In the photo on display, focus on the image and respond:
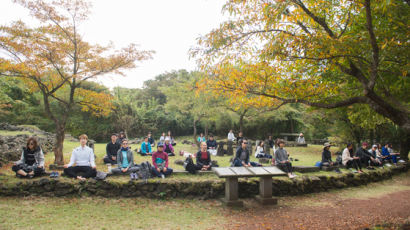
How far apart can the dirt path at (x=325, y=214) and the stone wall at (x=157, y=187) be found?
18.0 inches

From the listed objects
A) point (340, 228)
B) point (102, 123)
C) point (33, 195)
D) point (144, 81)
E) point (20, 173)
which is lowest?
point (340, 228)

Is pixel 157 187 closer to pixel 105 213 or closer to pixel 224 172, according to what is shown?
pixel 105 213

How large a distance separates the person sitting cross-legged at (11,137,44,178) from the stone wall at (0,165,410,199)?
13.9 inches

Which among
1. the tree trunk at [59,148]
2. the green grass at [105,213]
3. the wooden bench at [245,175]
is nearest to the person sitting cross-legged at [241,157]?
the wooden bench at [245,175]

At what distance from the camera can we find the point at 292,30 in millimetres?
5430

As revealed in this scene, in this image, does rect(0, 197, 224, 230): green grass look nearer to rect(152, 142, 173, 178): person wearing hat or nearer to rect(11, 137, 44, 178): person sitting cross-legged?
rect(11, 137, 44, 178): person sitting cross-legged

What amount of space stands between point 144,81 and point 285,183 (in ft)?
134

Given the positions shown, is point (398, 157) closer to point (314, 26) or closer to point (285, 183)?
point (285, 183)

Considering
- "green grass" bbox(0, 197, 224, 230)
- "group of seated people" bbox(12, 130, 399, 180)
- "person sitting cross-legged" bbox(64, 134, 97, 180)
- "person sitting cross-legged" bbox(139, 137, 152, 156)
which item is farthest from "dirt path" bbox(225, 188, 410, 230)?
"person sitting cross-legged" bbox(139, 137, 152, 156)

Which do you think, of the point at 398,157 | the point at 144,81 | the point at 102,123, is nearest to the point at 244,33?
the point at 398,157

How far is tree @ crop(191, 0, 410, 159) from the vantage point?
187 inches

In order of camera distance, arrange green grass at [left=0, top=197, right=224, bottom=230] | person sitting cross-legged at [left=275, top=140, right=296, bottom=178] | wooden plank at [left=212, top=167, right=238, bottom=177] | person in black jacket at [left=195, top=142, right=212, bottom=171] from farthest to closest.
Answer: person sitting cross-legged at [left=275, top=140, right=296, bottom=178], person in black jacket at [left=195, top=142, right=212, bottom=171], wooden plank at [left=212, top=167, right=238, bottom=177], green grass at [left=0, top=197, right=224, bottom=230]

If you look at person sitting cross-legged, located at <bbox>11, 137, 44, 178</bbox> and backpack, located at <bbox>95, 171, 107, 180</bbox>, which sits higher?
person sitting cross-legged, located at <bbox>11, 137, 44, 178</bbox>

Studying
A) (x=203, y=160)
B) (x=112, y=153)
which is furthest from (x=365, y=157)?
(x=112, y=153)
